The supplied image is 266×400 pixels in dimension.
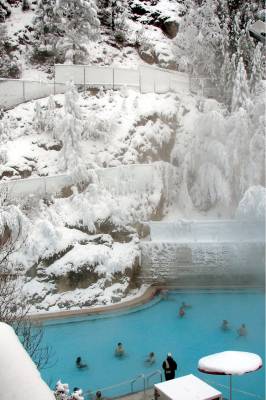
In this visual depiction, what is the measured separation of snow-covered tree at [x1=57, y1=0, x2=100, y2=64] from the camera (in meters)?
24.7

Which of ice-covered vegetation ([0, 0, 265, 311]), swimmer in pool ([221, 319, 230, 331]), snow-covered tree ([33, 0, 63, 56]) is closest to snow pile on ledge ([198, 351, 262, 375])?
swimmer in pool ([221, 319, 230, 331])

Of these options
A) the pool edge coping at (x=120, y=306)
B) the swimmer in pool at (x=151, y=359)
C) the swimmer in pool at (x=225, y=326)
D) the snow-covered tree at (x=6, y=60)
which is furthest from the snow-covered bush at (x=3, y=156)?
the swimmer in pool at (x=225, y=326)

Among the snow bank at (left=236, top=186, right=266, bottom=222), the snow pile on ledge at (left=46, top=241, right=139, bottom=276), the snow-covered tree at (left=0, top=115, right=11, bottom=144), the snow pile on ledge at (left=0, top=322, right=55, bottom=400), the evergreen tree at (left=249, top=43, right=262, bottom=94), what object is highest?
the evergreen tree at (left=249, top=43, right=262, bottom=94)

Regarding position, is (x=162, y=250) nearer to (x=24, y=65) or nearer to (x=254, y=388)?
(x=254, y=388)

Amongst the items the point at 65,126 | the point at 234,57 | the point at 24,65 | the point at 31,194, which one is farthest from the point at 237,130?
the point at 24,65

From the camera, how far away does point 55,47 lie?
2550 cm

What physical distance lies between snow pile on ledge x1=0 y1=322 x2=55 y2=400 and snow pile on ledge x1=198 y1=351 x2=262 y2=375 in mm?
6739

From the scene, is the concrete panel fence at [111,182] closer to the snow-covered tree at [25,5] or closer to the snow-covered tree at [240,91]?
the snow-covered tree at [240,91]

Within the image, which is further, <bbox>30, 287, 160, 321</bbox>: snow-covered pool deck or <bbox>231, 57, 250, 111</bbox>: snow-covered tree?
<bbox>231, 57, 250, 111</bbox>: snow-covered tree

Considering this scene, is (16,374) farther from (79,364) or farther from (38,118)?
(38,118)

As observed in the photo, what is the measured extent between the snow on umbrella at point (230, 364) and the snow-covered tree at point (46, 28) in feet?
72.3

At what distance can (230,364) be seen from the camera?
812 cm

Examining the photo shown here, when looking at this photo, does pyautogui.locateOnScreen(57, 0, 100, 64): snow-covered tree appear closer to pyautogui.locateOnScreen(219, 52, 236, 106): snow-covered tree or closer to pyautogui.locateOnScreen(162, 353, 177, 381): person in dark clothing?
pyautogui.locateOnScreen(219, 52, 236, 106): snow-covered tree

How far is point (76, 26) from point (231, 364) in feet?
72.1
